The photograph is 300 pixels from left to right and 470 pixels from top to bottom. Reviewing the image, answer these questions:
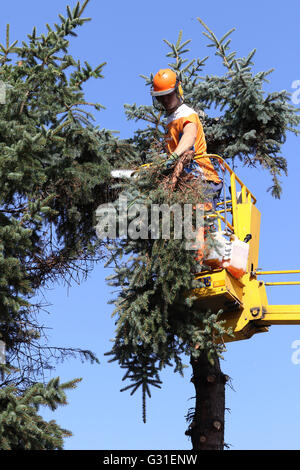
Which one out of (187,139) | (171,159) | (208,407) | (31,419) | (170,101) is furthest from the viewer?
(208,407)

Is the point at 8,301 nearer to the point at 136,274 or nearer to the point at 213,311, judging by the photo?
the point at 136,274

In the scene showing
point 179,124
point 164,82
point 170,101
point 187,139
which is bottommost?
point 187,139

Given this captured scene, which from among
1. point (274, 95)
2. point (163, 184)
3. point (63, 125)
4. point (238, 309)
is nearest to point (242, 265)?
point (238, 309)

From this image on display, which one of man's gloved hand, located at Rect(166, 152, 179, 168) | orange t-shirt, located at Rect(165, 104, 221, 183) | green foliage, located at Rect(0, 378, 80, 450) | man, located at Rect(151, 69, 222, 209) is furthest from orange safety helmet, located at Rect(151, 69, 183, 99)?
green foliage, located at Rect(0, 378, 80, 450)

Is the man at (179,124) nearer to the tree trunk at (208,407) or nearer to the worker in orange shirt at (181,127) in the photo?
the worker in orange shirt at (181,127)

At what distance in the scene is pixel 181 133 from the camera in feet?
38.7

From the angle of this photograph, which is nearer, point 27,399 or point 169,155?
point 27,399

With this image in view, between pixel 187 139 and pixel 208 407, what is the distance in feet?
15.3

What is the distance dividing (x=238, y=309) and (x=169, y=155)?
92.5 inches

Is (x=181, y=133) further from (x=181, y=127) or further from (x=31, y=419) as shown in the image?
(x=31, y=419)

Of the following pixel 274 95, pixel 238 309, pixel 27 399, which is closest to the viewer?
pixel 27 399

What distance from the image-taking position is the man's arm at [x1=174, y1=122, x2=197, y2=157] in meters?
11.2

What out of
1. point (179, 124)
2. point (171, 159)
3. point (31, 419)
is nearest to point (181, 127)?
point (179, 124)

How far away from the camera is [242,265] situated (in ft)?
36.3
